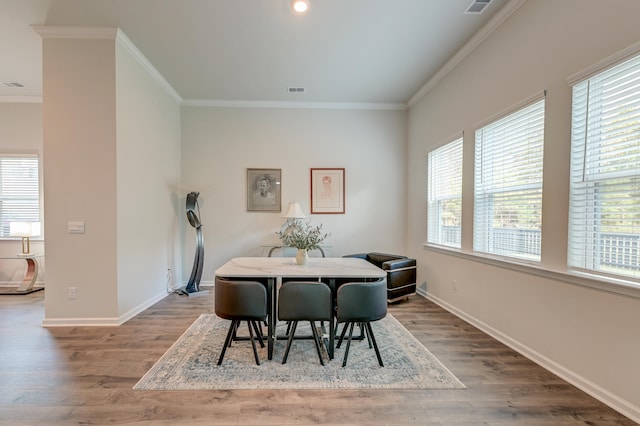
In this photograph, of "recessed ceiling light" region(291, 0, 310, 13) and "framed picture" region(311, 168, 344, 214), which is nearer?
"recessed ceiling light" region(291, 0, 310, 13)

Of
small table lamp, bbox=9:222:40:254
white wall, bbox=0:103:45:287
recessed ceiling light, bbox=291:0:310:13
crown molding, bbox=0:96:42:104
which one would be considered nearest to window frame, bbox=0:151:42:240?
white wall, bbox=0:103:45:287

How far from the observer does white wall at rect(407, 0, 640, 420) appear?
1.87m

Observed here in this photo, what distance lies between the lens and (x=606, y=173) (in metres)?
1.99

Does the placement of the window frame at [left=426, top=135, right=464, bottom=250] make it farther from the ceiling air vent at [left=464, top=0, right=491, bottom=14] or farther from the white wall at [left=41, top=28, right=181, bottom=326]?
the white wall at [left=41, top=28, right=181, bottom=326]

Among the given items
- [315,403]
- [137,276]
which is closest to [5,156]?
[137,276]

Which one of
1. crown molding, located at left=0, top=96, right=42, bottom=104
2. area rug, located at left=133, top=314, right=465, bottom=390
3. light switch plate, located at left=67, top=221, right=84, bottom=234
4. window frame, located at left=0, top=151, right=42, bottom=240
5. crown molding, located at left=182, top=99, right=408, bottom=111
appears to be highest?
crown molding, located at left=182, top=99, right=408, bottom=111

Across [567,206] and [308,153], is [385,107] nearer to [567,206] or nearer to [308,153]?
[308,153]

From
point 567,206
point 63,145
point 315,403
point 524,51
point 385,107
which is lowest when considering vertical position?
point 315,403

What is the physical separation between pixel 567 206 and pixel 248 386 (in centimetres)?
269

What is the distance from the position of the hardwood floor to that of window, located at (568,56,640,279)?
0.95 meters

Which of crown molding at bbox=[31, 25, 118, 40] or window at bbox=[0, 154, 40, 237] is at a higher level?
crown molding at bbox=[31, 25, 118, 40]

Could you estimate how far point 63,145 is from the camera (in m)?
3.26

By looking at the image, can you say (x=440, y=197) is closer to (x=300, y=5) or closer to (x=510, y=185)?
(x=510, y=185)

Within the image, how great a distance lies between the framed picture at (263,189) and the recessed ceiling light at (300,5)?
2.74 m
